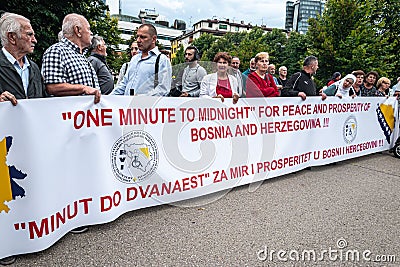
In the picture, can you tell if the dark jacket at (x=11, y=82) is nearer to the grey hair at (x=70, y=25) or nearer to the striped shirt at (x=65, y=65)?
the striped shirt at (x=65, y=65)

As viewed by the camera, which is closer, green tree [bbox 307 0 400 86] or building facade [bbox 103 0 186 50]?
green tree [bbox 307 0 400 86]

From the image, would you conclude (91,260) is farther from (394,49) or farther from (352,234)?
(394,49)

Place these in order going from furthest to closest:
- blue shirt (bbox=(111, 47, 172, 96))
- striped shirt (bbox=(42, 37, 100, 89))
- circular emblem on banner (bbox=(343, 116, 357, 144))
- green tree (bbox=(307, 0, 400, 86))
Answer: green tree (bbox=(307, 0, 400, 86)) < circular emblem on banner (bbox=(343, 116, 357, 144)) < blue shirt (bbox=(111, 47, 172, 96)) < striped shirt (bbox=(42, 37, 100, 89))

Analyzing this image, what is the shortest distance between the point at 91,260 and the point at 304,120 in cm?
377

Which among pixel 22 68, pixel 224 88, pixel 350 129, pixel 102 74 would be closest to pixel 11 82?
pixel 22 68

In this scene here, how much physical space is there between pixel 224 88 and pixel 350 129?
275 centimetres

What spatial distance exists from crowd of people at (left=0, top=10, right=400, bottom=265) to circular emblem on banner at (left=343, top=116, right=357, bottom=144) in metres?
0.61

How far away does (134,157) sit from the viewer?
10.9 ft

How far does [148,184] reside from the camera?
348 centimetres

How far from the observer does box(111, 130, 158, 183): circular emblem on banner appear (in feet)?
10.5

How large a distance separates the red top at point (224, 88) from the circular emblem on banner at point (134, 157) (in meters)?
1.58

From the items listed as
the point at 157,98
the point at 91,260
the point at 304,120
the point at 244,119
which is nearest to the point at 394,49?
the point at 304,120

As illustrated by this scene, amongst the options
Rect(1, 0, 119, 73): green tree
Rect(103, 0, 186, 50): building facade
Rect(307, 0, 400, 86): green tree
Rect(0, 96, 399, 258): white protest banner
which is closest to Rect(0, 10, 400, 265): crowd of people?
Rect(0, 96, 399, 258): white protest banner

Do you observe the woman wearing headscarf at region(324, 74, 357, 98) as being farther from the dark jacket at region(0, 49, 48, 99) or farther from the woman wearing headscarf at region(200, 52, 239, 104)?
the dark jacket at region(0, 49, 48, 99)
